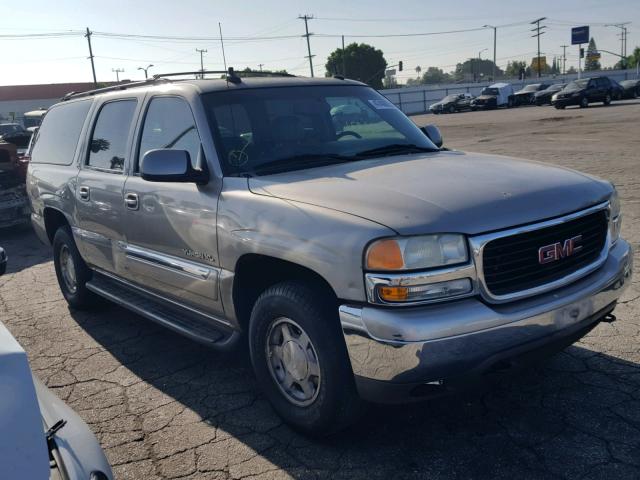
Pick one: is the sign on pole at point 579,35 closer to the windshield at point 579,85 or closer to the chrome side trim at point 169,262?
the windshield at point 579,85

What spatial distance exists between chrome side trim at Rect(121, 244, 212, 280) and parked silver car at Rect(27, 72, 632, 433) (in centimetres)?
1

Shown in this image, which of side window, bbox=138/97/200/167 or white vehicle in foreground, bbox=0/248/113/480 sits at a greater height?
side window, bbox=138/97/200/167

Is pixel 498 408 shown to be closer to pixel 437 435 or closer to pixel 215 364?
pixel 437 435

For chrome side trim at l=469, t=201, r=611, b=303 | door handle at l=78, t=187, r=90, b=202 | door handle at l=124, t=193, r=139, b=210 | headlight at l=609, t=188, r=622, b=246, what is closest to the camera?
chrome side trim at l=469, t=201, r=611, b=303

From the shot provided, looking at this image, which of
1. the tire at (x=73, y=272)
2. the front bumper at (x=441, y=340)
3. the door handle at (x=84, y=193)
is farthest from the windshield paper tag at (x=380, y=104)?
the tire at (x=73, y=272)

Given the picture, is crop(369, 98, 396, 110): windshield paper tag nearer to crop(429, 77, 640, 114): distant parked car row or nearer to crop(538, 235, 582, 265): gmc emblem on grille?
crop(538, 235, 582, 265): gmc emblem on grille

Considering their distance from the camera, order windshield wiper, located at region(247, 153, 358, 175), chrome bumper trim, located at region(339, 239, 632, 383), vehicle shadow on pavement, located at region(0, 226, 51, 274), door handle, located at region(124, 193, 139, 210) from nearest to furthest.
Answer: chrome bumper trim, located at region(339, 239, 632, 383) → windshield wiper, located at region(247, 153, 358, 175) → door handle, located at region(124, 193, 139, 210) → vehicle shadow on pavement, located at region(0, 226, 51, 274)

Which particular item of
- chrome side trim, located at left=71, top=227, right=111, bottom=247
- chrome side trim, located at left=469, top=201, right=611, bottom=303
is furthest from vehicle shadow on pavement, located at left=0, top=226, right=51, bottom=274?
chrome side trim, located at left=469, top=201, right=611, bottom=303

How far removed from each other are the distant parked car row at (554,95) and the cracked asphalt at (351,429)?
32.5m

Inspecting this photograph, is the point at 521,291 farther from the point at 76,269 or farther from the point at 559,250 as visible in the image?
Answer: the point at 76,269

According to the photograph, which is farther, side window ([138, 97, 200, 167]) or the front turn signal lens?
side window ([138, 97, 200, 167])

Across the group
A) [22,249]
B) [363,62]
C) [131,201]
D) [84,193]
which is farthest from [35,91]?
[131,201]

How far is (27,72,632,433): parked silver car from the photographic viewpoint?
262 centimetres

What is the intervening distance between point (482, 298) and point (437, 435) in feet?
3.00
